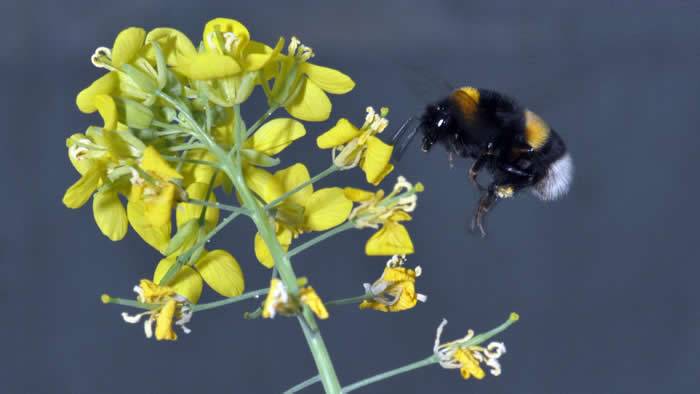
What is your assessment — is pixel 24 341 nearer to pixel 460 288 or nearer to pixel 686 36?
pixel 460 288

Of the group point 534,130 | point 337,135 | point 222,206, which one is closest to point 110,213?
point 222,206

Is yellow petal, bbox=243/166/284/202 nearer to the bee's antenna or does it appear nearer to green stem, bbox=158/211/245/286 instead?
green stem, bbox=158/211/245/286

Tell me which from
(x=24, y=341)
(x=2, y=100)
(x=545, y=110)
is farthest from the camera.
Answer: (x=2, y=100)

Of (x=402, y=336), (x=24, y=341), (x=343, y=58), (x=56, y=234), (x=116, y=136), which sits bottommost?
(x=402, y=336)

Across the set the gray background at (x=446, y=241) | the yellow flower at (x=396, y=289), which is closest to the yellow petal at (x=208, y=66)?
the yellow flower at (x=396, y=289)

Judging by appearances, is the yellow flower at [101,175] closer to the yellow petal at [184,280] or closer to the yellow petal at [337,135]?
the yellow petal at [184,280]

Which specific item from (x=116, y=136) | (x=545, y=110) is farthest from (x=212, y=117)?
(x=545, y=110)

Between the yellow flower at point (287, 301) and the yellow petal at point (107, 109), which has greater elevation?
the yellow petal at point (107, 109)
